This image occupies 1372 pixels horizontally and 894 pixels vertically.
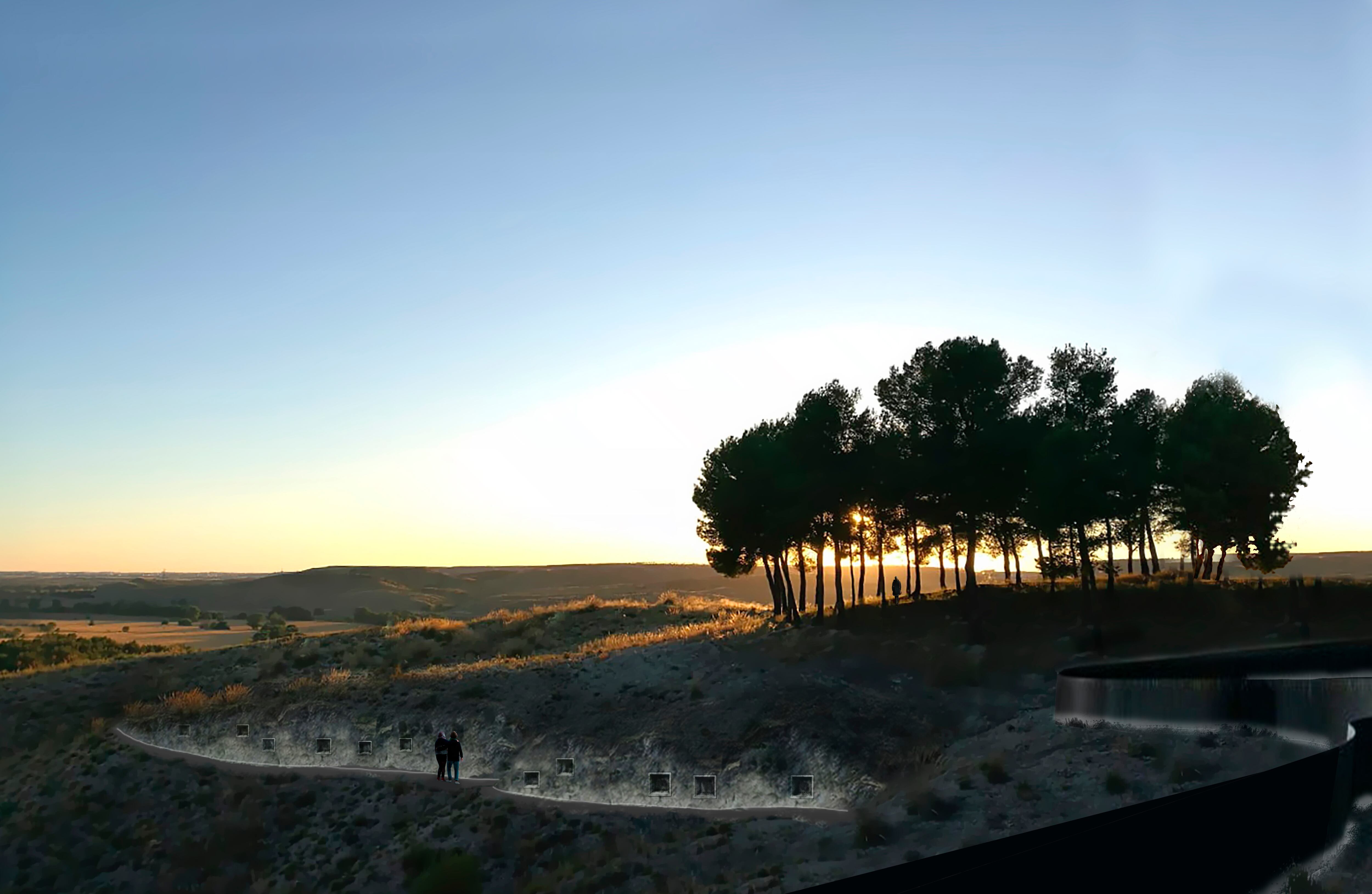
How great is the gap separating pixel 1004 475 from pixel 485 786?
Answer: 32926 millimetres

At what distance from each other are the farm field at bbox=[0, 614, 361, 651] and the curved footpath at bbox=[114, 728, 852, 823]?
37958 mm

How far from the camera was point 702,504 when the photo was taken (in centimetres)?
6838

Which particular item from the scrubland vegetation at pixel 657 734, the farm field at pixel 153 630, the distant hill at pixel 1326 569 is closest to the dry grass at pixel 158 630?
the farm field at pixel 153 630

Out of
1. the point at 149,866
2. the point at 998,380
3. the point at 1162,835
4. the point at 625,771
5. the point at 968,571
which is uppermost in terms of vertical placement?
the point at 998,380

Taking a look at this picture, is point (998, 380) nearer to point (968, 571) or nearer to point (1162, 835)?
point (968, 571)

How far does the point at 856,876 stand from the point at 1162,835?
4.90 metres

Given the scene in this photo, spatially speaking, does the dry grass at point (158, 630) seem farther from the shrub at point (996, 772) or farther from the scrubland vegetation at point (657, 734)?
the shrub at point (996, 772)

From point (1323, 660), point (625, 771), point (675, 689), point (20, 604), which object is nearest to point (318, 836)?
point (625, 771)

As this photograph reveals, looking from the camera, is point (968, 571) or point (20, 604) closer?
point (968, 571)

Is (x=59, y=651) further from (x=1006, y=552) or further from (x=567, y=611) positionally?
(x=1006, y=552)

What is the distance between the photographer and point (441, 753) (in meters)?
34.7

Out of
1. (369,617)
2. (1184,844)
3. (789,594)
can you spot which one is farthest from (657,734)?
(369,617)

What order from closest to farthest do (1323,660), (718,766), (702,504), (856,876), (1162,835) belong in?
(856,876), (1162,835), (1323,660), (718,766), (702,504)

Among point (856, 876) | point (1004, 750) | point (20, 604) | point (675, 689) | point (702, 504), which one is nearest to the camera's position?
point (856, 876)
